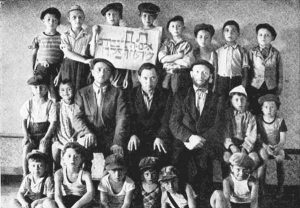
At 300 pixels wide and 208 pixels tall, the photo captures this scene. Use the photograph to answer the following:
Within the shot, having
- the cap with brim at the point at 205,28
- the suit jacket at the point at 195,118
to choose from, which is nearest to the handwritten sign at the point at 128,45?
the cap with brim at the point at 205,28

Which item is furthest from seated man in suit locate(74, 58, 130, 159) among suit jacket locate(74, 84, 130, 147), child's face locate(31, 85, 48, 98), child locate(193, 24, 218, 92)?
child locate(193, 24, 218, 92)

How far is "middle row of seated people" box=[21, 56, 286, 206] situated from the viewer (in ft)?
8.58

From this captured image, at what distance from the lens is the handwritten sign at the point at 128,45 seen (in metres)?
2.86

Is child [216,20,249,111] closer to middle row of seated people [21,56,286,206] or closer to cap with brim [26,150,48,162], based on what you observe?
middle row of seated people [21,56,286,206]

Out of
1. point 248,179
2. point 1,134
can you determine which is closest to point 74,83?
point 1,134

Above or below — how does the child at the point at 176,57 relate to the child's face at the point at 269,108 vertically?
above

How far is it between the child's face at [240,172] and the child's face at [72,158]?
37.1 inches

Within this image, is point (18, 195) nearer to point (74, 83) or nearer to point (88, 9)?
point (74, 83)

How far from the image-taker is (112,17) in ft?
9.34

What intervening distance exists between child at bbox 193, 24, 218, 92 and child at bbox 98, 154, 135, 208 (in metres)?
0.82

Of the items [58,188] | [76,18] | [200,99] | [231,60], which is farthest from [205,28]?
[58,188]

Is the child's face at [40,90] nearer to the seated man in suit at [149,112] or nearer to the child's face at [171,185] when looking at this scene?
the seated man in suit at [149,112]

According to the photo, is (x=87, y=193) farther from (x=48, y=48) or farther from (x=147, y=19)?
(x=147, y=19)

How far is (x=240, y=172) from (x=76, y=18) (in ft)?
4.76
